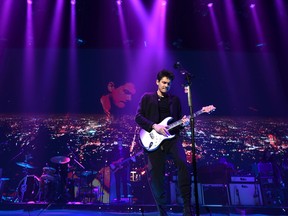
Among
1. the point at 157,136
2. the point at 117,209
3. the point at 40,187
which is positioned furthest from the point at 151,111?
the point at 40,187

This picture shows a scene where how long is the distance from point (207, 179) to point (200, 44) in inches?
153

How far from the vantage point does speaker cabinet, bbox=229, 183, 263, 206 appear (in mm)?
6012

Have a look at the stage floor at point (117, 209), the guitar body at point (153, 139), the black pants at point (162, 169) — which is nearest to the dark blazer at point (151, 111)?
the guitar body at point (153, 139)

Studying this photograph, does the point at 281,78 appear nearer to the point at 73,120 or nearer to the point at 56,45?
the point at 73,120

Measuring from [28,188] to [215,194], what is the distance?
164 inches

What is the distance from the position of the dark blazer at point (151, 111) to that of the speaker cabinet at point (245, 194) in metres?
3.46

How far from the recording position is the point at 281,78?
759 centimetres

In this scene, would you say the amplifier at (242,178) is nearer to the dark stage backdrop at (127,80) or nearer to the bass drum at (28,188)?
the dark stage backdrop at (127,80)

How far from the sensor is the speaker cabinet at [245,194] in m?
6.01

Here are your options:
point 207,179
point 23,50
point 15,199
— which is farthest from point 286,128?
point 23,50

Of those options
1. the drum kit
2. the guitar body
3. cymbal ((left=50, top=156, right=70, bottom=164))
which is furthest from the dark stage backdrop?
the guitar body

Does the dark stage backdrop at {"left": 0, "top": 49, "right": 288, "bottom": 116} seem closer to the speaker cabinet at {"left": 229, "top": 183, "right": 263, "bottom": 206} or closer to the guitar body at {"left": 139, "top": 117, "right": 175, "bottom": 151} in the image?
the speaker cabinet at {"left": 229, "top": 183, "right": 263, "bottom": 206}

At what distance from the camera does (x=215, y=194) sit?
6012 millimetres

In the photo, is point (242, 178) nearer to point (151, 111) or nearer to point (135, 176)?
point (135, 176)
